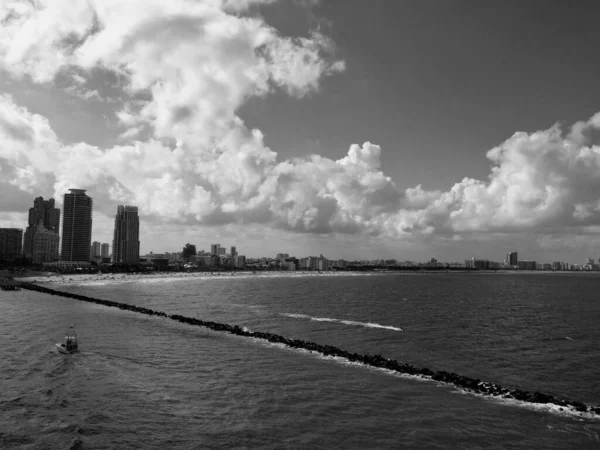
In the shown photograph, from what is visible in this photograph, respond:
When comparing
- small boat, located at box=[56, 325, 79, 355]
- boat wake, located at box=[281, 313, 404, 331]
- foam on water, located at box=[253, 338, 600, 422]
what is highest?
small boat, located at box=[56, 325, 79, 355]

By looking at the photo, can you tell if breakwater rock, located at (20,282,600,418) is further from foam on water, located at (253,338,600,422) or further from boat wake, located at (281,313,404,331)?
boat wake, located at (281,313,404,331)

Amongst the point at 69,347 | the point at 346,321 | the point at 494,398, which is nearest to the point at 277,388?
the point at 494,398

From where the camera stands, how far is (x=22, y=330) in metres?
58.4

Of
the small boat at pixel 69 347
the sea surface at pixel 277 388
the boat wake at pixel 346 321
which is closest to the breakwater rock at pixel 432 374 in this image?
the sea surface at pixel 277 388

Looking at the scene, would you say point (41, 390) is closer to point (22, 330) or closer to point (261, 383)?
point (261, 383)

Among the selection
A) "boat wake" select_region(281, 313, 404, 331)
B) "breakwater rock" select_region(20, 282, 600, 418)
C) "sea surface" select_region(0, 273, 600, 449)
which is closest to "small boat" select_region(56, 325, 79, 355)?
"sea surface" select_region(0, 273, 600, 449)

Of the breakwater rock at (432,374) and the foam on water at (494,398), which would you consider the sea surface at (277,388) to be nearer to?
the foam on water at (494,398)

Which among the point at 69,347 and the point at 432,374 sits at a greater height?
the point at 69,347

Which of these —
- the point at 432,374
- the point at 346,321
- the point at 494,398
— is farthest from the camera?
the point at 346,321

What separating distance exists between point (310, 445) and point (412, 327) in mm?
49271

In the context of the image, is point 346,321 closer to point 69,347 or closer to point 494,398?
point 494,398

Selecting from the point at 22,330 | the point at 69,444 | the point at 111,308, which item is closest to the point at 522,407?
the point at 69,444

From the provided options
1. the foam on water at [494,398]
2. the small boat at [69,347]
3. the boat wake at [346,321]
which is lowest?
the boat wake at [346,321]

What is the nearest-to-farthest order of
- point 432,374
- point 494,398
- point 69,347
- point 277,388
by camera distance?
point 494,398 → point 277,388 → point 432,374 → point 69,347
